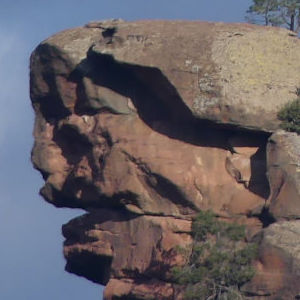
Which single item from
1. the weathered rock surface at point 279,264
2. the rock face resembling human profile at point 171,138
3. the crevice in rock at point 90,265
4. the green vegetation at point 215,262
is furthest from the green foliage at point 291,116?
the crevice in rock at point 90,265

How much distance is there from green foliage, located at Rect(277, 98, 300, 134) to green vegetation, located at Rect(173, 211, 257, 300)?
3.21m

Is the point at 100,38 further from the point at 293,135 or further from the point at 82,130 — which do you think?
the point at 293,135

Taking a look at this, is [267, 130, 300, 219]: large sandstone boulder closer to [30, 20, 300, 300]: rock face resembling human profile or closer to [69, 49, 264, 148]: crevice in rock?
[30, 20, 300, 300]: rock face resembling human profile

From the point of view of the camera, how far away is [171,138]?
199 feet

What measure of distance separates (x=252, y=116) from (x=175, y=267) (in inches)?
192

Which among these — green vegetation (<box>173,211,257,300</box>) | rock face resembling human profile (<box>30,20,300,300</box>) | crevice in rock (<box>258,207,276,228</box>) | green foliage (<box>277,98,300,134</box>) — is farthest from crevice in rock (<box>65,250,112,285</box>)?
green foliage (<box>277,98,300,134</box>)

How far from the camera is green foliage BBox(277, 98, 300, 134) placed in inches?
2351

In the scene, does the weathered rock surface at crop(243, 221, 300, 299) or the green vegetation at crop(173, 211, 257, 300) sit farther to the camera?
the green vegetation at crop(173, 211, 257, 300)

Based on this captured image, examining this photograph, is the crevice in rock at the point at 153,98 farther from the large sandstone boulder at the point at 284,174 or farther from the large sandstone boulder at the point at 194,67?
the large sandstone boulder at the point at 284,174

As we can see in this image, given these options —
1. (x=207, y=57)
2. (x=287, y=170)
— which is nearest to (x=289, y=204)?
(x=287, y=170)

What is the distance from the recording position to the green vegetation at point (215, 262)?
57625 millimetres

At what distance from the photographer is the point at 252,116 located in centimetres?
5972

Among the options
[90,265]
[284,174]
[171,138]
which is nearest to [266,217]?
[284,174]

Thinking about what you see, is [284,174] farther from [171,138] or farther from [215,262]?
[171,138]
